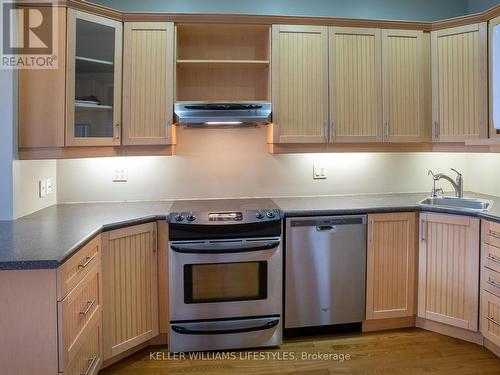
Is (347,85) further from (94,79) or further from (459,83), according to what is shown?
(94,79)

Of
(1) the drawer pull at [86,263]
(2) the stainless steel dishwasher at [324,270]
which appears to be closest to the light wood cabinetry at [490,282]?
(2) the stainless steel dishwasher at [324,270]

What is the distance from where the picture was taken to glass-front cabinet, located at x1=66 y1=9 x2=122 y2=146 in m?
2.36

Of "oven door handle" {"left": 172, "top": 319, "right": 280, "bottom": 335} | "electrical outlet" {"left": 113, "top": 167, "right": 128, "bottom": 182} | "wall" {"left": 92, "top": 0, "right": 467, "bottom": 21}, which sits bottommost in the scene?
"oven door handle" {"left": 172, "top": 319, "right": 280, "bottom": 335}

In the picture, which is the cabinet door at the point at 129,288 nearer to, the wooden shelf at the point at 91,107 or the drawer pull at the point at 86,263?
the drawer pull at the point at 86,263

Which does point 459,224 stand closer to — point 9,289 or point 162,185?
point 162,185

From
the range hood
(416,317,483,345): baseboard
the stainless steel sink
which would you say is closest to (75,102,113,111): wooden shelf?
the range hood

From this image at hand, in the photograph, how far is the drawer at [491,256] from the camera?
90.1 inches

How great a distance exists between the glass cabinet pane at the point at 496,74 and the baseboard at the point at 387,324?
5.06 ft

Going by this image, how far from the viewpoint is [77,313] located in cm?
173

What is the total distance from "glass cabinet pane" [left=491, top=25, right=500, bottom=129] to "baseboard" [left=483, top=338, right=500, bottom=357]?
147cm

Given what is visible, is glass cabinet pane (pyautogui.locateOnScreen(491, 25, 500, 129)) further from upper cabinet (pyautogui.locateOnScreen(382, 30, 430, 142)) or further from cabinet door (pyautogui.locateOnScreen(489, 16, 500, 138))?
upper cabinet (pyautogui.locateOnScreen(382, 30, 430, 142))

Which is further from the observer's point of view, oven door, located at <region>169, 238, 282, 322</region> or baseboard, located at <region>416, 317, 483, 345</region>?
baseboard, located at <region>416, 317, 483, 345</region>

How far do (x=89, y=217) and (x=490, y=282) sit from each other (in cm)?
257

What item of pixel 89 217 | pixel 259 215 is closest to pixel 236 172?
pixel 259 215
